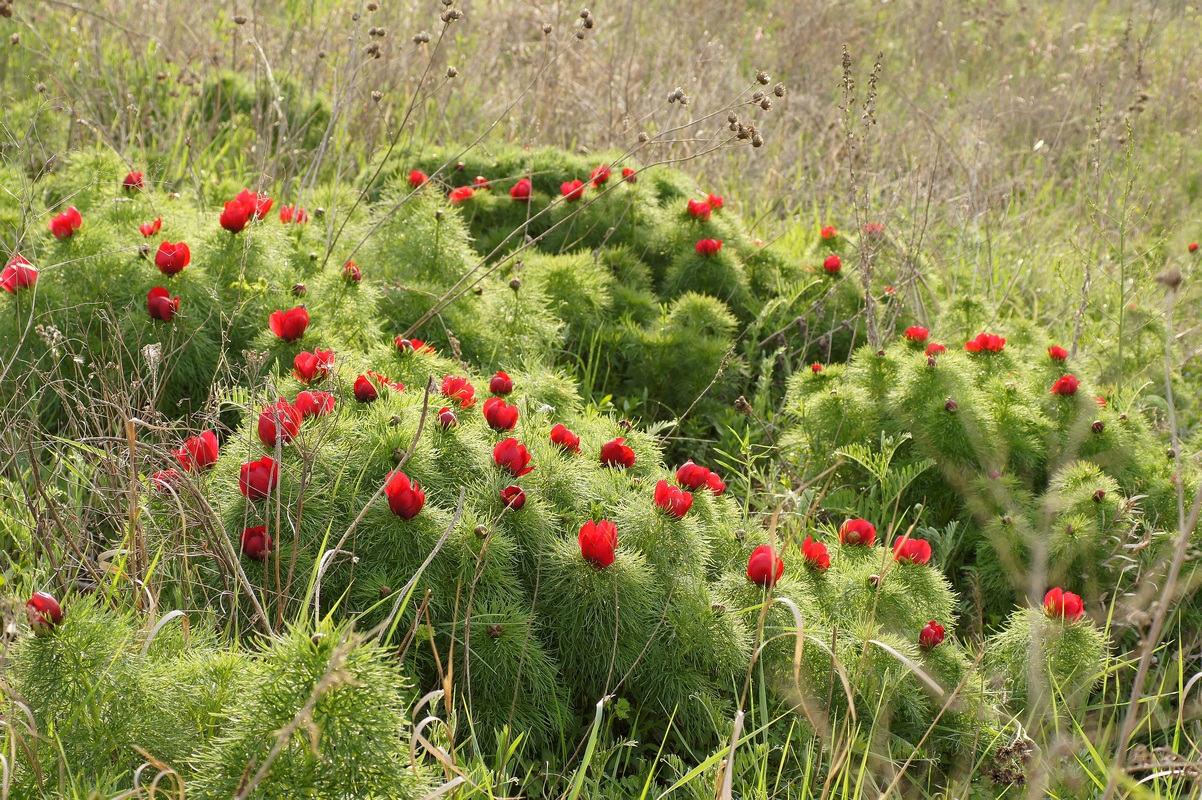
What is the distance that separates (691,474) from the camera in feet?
6.54

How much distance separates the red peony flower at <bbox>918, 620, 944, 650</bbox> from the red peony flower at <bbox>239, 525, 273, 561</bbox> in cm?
→ 123

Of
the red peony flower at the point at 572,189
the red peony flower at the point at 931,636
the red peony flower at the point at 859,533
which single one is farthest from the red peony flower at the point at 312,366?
the red peony flower at the point at 572,189

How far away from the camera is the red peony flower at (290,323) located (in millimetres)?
2223

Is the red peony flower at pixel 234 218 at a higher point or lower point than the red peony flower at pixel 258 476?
higher

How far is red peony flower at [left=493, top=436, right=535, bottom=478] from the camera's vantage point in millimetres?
1815

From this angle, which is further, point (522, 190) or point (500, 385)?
point (522, 190)

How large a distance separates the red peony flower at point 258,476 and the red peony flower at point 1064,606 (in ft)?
4.94

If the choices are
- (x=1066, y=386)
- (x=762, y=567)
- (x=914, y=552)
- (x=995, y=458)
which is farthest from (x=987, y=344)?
(x=762, y=567)

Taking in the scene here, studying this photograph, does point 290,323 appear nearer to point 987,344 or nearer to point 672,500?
point 672,500

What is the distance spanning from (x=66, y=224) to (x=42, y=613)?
4.98 ft

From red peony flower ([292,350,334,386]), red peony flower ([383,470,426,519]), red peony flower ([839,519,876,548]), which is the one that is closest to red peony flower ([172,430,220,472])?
red peony flower ([292,350,334,386])

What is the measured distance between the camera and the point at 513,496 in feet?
5.91

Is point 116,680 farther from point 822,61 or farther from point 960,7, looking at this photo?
point 960,7

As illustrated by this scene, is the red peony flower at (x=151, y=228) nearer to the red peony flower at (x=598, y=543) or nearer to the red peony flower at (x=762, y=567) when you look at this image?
the red peony flower at (x=598, y=543)
